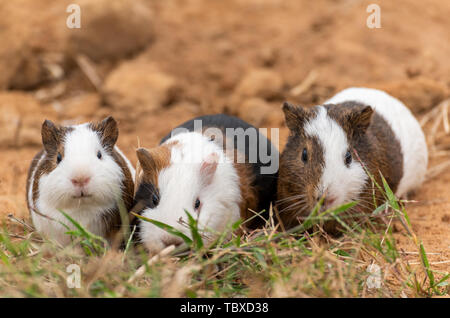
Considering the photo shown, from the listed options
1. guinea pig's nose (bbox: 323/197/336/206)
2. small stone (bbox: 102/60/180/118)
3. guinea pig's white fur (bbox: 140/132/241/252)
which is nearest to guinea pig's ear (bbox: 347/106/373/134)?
guinea pig's nose (bbox: 323/197/336/206)

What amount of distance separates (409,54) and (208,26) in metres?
3.72

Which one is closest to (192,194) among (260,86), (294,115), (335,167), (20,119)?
(335,167)

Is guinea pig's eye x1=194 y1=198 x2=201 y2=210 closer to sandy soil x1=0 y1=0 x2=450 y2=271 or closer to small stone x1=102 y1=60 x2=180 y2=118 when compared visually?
sandy soil x1=0 y1=0 x2=450 y2=271

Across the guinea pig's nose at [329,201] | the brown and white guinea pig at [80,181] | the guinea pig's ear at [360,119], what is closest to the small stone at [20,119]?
the brown and white guinea pig at [80,181]

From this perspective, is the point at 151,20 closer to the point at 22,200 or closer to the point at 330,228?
the point at 22,200

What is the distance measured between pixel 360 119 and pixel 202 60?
5517 mm

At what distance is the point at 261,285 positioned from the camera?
379cm

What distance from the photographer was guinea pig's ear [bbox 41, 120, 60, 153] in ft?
15.5

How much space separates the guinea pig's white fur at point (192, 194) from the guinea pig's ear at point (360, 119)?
1123 millimetres

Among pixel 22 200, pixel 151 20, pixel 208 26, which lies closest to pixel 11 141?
pixel 22 200

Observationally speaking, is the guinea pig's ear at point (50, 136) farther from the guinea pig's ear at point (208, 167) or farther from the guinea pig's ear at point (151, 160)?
the guinea pig's ear at point (208, 167)

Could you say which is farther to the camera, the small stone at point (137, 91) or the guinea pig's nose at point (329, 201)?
the small stone at point (137, 91)

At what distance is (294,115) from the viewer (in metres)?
5.06

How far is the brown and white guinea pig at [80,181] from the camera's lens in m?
4.41
